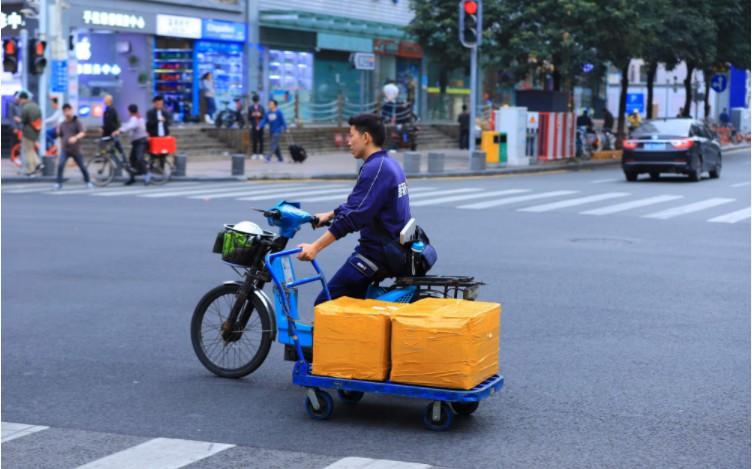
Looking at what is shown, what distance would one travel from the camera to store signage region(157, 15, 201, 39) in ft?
124

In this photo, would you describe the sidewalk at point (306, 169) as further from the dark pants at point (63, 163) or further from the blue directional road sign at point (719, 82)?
the blue directional road sign at point (719, 82)

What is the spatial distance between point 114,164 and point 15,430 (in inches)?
789

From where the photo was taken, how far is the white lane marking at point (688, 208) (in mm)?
19828

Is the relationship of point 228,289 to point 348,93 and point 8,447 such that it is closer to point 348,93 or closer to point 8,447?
point 8,447

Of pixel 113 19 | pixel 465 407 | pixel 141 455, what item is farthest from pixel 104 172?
pixel 141 455

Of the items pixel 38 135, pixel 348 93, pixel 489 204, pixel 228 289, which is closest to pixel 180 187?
pixel 38 135

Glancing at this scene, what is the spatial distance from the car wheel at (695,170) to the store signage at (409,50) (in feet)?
74.8

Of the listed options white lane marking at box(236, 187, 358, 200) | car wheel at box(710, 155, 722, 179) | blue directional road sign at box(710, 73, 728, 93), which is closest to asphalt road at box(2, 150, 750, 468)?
white lane marking at box(236, 187, 358, 200)

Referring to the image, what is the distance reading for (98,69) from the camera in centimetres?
3697

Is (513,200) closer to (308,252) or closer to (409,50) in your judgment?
(308,252)

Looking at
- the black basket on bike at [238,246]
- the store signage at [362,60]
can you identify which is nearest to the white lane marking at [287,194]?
the black basket on bike at [238,246]

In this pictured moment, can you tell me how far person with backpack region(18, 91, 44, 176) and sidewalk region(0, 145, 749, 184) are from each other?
45cm

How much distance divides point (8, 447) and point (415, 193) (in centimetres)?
1824

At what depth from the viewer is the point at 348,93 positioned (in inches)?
1876
